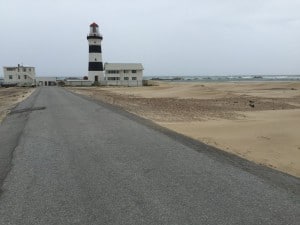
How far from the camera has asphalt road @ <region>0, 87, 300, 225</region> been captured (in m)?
6.39

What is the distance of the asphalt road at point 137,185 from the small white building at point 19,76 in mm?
112869

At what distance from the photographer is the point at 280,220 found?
20.2 ft

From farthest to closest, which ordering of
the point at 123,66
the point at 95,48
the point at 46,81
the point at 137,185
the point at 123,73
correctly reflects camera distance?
the point at 46,81 < the point at 123,66 < the point at 123,73 < the point at 95,48 < the point at 137,185

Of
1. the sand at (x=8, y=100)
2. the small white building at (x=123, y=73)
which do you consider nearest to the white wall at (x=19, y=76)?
the small white building at (x=123, y=73)

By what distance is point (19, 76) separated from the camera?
122312 mm

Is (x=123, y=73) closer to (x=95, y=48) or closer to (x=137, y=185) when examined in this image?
(x=95, y=48)

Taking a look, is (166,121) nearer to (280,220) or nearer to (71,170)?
(71,170)

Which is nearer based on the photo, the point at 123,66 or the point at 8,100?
the point at 8,100

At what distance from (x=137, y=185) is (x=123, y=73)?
319ft

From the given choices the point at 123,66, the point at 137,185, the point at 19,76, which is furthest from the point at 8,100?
the point at 19,76

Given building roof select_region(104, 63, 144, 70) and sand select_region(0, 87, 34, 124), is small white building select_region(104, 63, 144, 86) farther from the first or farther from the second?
sand select_region(0, 87, 34, 124)


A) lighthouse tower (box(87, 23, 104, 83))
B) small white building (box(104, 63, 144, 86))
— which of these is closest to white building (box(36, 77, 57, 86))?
small white building (box(104, 63, 144, 86))

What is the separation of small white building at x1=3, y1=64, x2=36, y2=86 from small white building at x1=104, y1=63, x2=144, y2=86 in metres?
29.0

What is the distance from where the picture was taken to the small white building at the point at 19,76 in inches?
4749
